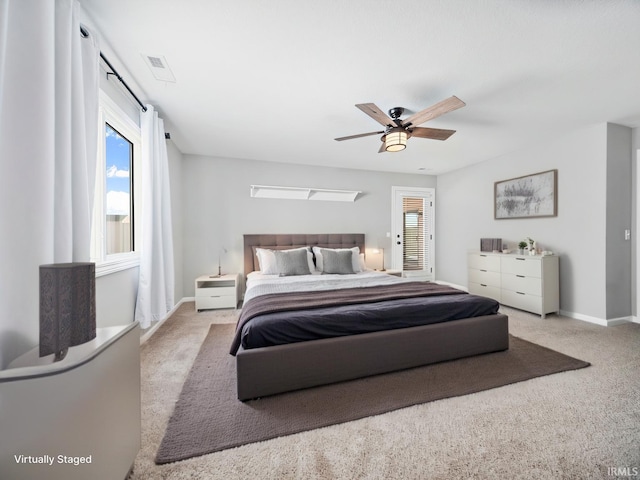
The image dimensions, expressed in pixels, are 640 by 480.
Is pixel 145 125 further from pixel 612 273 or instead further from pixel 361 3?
pixel 612 273

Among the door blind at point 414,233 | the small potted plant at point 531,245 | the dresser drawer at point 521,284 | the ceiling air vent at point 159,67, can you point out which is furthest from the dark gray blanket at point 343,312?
the door blind at point 414,233

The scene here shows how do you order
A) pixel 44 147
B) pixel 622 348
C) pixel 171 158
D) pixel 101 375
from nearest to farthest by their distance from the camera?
pixel 101 375
pixel 44 147
pixel 622 348
pixel 171 158

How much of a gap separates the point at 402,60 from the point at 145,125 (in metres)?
2.53

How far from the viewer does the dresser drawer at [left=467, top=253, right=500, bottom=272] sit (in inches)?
164

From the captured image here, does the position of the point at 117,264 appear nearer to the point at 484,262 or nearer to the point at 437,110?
the point at 437,110

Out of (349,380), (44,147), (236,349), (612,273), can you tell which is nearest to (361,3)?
(44,147)

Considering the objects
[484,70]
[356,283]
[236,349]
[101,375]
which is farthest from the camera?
[356,283]

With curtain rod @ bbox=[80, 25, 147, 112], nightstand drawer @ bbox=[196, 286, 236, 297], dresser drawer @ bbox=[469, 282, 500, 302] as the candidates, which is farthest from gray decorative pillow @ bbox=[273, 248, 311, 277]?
dresser drawer @ bbox=[469, 282, 500, 302]

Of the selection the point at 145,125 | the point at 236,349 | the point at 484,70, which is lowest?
the point at 236,349

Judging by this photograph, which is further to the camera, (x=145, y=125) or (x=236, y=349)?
(x=145, y=125)

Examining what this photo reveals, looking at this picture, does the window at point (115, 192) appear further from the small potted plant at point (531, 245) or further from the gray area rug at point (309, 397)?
the small potted plant at point (531, 245)

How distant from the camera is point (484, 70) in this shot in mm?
2150

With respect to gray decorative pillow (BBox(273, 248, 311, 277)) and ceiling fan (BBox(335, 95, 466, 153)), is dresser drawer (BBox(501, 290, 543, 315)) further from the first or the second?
gray decorative pillow (BBox(273, 248, 311, 277))
